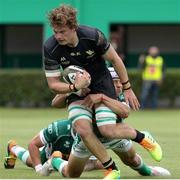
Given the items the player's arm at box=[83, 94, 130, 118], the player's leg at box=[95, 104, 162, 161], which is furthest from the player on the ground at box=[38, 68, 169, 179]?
the player's leg at box=[95, 104, 162, 161]

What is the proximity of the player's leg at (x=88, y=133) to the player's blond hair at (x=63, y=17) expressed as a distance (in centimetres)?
99

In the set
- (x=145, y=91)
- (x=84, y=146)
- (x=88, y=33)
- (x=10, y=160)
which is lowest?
(x=145, y=91)

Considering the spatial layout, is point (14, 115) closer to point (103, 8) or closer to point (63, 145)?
point (103, 8)

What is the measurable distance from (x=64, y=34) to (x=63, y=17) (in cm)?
20

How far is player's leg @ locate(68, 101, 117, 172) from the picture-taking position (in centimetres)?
869

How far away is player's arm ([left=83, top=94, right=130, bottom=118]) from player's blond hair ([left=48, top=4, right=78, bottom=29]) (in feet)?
2.83

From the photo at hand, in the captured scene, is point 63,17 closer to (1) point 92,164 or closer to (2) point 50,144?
(2) point 50,144

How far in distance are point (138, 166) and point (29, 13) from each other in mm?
21604

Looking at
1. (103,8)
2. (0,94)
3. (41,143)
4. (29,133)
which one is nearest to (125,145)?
(41,143)

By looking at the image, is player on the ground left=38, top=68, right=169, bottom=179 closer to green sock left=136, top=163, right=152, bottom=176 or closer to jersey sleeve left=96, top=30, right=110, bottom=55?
green sock left=136, top=163, right=152, bottom=176

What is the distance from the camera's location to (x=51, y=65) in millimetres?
8945

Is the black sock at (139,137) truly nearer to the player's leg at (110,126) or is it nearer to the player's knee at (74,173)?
the player's leg at (110,126)

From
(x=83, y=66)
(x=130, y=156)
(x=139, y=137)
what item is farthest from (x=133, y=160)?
(x=83, y=66)

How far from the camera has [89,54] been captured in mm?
8906
